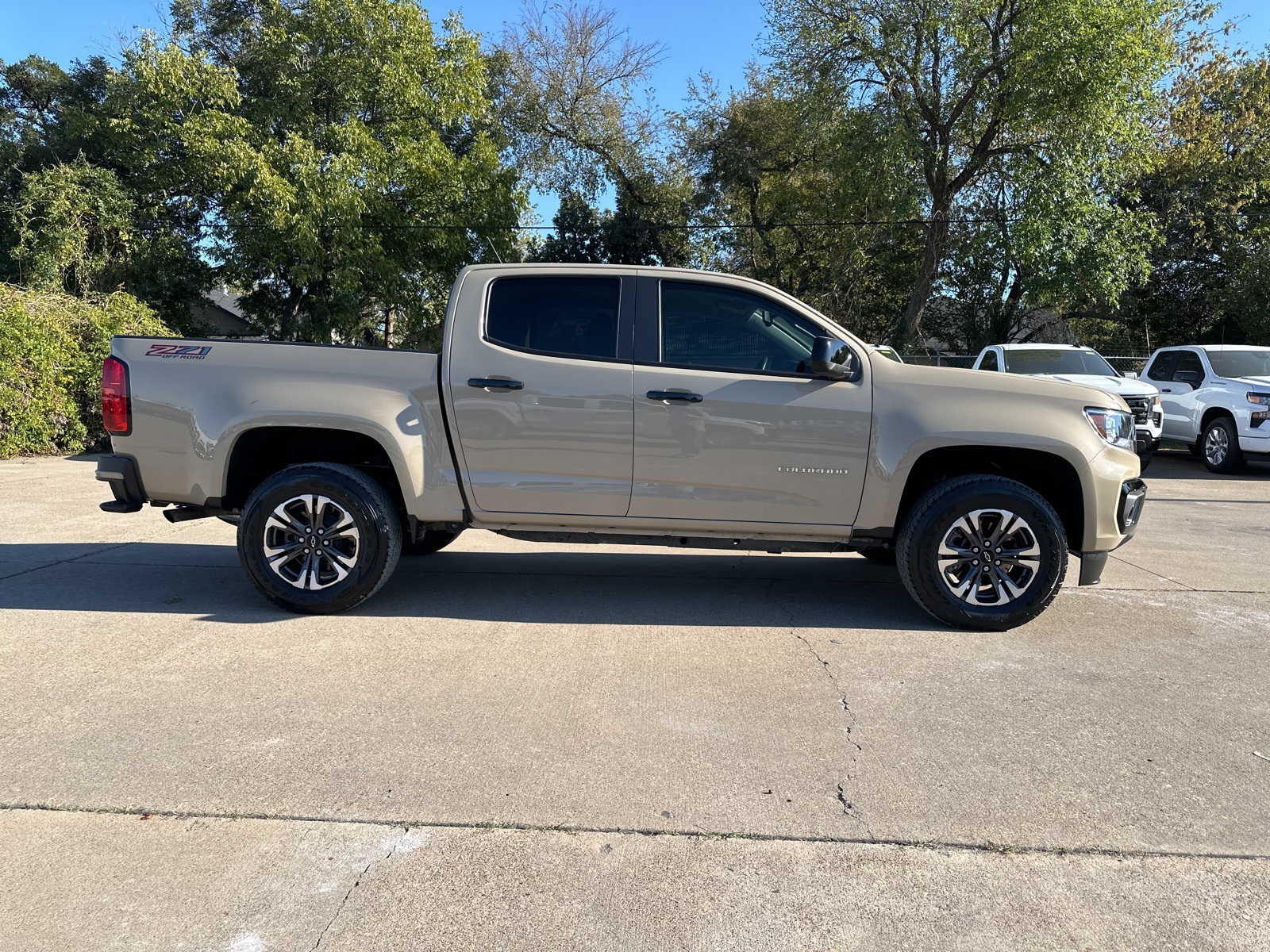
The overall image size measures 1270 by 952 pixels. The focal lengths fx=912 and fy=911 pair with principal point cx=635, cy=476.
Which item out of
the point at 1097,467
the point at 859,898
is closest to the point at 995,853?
the point at 859,898

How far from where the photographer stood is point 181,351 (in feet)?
17.0

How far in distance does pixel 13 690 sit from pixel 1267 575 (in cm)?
787

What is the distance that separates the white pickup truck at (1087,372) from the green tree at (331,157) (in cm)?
1557

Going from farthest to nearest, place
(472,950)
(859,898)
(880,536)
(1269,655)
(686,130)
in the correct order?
1. (686,130)
2. (880,536)
3. (1269,655)
4. (859,898)
5. (472,950)

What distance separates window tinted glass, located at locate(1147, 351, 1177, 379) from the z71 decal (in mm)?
15078

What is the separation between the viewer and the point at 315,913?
2.46m

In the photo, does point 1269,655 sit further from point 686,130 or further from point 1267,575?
point 686,130

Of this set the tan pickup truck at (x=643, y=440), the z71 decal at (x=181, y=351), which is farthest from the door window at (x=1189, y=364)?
the z71 decal at (x=181, y=351)

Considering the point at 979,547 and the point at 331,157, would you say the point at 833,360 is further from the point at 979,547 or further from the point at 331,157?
the point at 331,157

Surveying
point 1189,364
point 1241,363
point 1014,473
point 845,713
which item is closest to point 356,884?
point 845,713

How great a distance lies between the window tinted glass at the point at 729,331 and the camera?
16.9ft

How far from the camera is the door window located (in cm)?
1441

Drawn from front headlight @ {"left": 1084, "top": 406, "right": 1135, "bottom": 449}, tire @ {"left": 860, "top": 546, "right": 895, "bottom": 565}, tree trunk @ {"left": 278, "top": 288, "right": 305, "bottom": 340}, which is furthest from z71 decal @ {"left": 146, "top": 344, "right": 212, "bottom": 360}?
tree trunk @ {"left": 278, "top": 288, "right": 305, "bottom": 340}

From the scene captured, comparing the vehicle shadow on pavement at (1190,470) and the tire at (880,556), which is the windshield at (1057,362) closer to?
the vehicle shadow on pavement at (1190,470)
